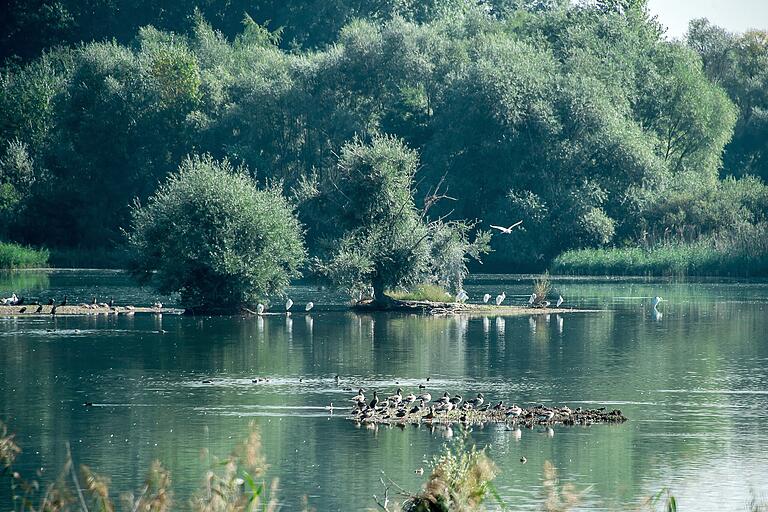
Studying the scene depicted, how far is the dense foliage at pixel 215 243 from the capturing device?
60844mm

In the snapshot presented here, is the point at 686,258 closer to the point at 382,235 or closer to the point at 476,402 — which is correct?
the point at 382,235

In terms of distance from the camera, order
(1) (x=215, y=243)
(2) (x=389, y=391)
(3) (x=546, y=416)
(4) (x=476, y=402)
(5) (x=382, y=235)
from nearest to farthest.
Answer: (3) (x=546, y=416) → (4) (x=476, y=402) → (2) (x=389, y=391) → (1) (x=215, y=243) → (5) (x=382, y=235)

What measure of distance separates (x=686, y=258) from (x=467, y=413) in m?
57.3

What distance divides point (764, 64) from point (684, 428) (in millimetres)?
96462

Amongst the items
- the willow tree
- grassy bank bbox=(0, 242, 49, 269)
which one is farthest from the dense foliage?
grassy bank bbox=(0, 242, 49, 269)

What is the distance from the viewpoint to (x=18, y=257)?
9581 cm

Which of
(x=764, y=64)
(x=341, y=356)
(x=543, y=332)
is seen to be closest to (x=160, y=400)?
(x=341, y=356)

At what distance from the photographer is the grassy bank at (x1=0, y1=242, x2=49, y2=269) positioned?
9544cm

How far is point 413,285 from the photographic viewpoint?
6631 cm

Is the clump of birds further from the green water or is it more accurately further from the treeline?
the treeline

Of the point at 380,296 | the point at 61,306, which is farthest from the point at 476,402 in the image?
the point at 61,306

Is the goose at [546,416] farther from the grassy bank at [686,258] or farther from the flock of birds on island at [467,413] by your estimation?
the grassy bank at [686,258]

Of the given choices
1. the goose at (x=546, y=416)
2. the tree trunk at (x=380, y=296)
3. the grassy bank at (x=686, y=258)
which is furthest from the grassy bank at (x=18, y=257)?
the goose at (x=546, y=416)

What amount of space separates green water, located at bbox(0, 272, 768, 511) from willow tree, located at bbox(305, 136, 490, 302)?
260cm
